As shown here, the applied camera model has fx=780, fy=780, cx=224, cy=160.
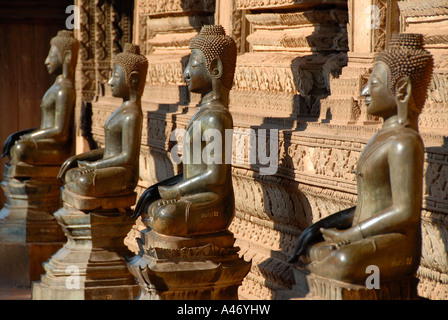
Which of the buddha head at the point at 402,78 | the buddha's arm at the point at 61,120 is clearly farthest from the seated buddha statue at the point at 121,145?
the buddha head at the point at 402,78

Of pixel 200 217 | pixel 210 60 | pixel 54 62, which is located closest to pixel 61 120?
pixel 54 62

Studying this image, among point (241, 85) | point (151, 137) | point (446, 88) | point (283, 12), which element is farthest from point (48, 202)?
point (446, 88)

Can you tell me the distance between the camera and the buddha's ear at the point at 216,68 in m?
3.91

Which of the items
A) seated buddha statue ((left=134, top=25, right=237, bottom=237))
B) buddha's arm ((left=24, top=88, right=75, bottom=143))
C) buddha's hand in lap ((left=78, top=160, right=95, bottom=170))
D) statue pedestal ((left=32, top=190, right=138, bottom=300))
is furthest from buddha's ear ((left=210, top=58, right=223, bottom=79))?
buddha's arm ((left=24, top=88, right=75, bottom=143))

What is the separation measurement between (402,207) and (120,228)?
280 cm

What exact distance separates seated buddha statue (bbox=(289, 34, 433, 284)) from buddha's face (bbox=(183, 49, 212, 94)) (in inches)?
45.3

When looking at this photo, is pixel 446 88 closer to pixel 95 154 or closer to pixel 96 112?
pixel 95 154

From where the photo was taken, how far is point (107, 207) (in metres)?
5.18

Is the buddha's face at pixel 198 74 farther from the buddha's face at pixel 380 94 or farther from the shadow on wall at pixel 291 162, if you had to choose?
the buddha's face at pixel 380 94

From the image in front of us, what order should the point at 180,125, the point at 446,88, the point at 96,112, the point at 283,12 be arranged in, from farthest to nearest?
the point at 96,112, the point at 180,125, the point at 283,12, the point at 446,88

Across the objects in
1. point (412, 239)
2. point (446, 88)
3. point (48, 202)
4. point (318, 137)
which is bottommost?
point (48, 202)

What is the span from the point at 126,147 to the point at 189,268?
1.51m

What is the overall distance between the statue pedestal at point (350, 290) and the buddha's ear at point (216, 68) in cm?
131

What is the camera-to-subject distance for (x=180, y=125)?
5.77 m
